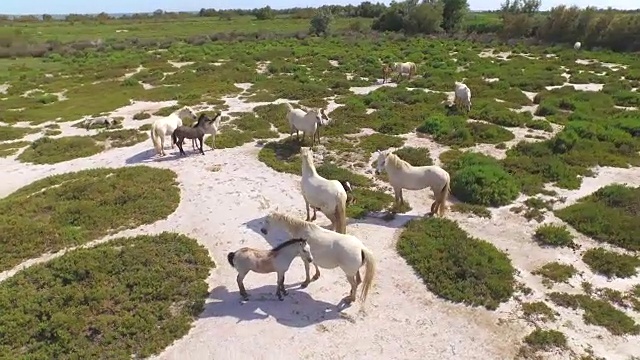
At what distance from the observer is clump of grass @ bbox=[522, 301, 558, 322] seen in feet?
31.3

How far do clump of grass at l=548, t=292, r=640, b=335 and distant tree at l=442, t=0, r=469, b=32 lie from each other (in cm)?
6907

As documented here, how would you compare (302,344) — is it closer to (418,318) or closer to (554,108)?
(418,318)

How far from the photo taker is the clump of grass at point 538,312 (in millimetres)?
9539

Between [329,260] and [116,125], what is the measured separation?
1889 centimetres

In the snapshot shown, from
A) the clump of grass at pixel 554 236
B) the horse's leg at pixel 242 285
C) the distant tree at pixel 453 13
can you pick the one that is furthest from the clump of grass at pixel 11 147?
the distant tree at pixel 453 13

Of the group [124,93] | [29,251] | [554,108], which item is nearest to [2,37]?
[124,93]

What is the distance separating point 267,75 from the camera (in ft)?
120

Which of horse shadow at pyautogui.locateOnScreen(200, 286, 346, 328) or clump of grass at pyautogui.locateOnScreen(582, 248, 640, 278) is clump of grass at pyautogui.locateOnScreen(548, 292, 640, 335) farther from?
horse shadow at pyautogui.locateOnScreen(200, 286, 346, 328)

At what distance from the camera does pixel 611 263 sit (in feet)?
37.2

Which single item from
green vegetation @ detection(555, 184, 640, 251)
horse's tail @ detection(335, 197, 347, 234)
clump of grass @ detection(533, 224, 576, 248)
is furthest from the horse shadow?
green vegetation @ detection(555, 184, 640, 251)

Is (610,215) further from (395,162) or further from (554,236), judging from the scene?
(395,162)

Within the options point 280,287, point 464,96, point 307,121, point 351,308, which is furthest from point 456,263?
point 464,96

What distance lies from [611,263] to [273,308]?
27.0ft

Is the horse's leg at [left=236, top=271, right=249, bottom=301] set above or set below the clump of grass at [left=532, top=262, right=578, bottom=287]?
above
